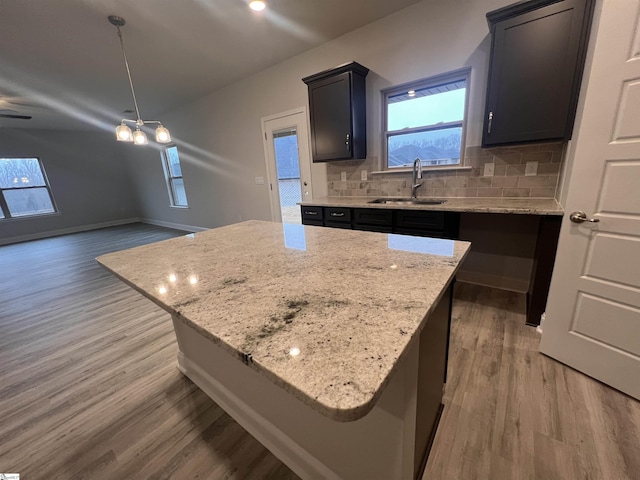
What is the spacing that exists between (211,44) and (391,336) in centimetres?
370

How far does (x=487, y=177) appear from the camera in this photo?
7.91ft

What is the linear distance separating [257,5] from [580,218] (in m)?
2.85

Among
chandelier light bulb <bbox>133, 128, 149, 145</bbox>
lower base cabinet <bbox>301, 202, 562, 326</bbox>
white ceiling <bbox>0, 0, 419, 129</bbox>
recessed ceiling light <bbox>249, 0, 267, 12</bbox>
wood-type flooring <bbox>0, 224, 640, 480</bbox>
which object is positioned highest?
white ceiling <bbox>0, 0, 419, 129</bbox>

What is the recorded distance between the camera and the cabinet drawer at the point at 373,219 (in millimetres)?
2493

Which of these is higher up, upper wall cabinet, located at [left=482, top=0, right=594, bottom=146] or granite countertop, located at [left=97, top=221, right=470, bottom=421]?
upper wall cabinet, located at [left=482, top=0, right=594, bottom=146]

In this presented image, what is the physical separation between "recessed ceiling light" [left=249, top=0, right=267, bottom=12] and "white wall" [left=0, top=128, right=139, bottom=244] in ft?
24.4

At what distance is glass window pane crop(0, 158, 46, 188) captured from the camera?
6156 millimetres

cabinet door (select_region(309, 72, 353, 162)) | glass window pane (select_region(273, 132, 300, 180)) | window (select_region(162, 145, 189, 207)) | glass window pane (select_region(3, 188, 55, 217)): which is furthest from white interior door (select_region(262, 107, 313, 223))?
glass window pane (select_region(3, 188, 55, 217))

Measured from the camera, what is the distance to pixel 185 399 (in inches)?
60.7

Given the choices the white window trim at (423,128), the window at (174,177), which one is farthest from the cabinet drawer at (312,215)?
the window at (174,177)

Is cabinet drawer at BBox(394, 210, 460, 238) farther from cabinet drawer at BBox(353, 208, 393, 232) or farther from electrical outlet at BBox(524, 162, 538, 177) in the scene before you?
electrical outlet at BBox(524, 162, 538, 177)

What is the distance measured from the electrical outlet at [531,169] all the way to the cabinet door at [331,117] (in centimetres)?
164

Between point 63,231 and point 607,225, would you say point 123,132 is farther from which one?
point 63,231

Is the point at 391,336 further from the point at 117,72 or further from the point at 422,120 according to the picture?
the point at 117,72
